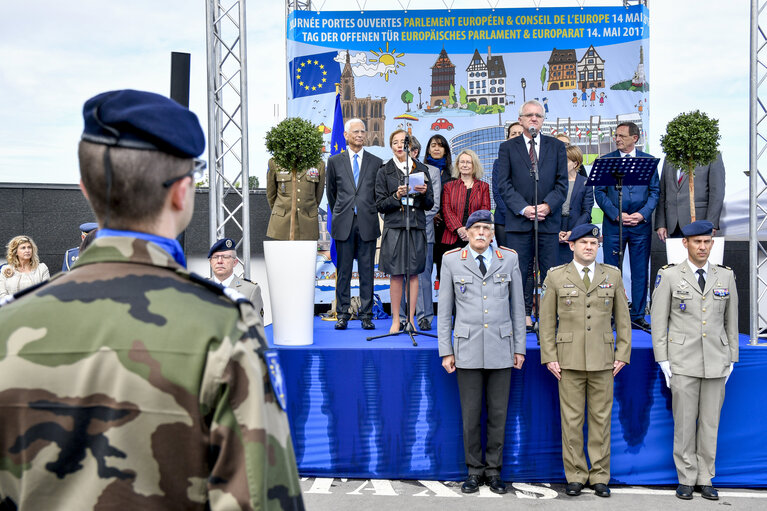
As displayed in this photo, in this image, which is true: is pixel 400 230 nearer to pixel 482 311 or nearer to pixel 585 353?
pixel 482 311

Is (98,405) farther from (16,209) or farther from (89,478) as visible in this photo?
(16,209)

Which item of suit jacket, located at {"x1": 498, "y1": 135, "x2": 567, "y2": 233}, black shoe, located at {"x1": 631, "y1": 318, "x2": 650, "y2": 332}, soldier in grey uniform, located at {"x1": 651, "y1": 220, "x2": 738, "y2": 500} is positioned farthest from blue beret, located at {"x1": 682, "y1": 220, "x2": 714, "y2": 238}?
black shoe, located at {"x1": 631, "y1": 318, "x2": 650, "y2": 332}

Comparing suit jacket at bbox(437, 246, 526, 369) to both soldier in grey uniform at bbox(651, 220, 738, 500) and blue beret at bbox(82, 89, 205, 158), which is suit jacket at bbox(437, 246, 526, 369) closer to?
soldier in grey uniform at bbox(651, 220, 738, 500)

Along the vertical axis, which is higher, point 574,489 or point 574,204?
point 574,204

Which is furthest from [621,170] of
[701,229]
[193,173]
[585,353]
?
[193,173]

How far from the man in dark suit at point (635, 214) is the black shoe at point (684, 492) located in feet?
6.24

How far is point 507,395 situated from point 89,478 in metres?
3.85

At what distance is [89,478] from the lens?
3.42 feet

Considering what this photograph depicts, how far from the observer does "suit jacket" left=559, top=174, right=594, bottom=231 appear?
6391 mm

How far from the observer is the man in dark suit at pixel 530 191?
554cm

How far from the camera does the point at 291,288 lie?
4.97m

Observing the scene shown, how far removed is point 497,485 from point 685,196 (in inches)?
130

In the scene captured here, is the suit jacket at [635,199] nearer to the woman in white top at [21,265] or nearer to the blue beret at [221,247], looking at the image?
the blue beret at [221,247]

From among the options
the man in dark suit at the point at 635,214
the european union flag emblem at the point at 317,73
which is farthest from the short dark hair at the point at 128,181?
the european union flag emblem at the point at 317,73
